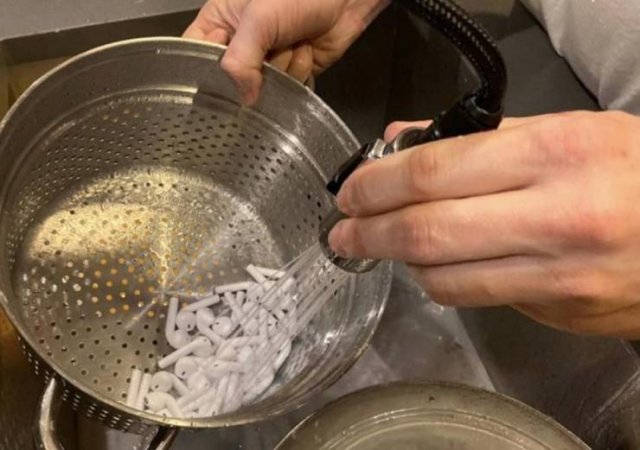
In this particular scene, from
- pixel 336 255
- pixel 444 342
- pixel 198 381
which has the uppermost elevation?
pixel 336 255

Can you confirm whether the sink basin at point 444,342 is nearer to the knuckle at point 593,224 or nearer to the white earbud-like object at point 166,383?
the white earbud-like object at point 166,383

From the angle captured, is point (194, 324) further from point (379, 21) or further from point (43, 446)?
point (379, 21)

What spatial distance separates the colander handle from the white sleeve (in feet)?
1.40

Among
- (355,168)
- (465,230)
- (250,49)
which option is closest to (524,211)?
(465,230)

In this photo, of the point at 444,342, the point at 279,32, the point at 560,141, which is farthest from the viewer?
the point at 444,342

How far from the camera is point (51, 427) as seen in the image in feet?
1.69

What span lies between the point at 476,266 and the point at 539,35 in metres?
0.42

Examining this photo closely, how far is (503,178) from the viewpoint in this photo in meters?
0.37

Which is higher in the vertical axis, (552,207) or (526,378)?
(552,207)

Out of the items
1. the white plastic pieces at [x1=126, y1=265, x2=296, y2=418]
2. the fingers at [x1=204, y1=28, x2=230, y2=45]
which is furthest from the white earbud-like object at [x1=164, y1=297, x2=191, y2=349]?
the fingers at [x1=204, y1=28, x2=230, y2=45]

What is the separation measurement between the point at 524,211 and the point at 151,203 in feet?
1.23

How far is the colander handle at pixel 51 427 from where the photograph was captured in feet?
1.67

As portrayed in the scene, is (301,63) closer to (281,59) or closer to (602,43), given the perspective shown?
(281,59)

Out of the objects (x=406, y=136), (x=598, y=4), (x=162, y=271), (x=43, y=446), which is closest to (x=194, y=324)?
(x=162, y=271)
